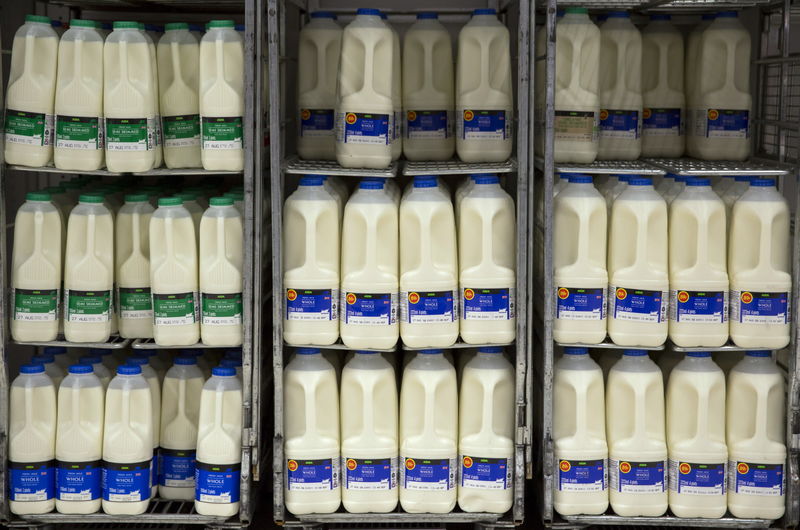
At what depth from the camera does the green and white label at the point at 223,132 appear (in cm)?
307

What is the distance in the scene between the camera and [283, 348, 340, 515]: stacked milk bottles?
3119 millimetres

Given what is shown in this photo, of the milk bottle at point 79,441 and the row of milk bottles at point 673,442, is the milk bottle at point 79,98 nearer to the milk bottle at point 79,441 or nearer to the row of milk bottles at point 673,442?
the milk bottle at point 79,441

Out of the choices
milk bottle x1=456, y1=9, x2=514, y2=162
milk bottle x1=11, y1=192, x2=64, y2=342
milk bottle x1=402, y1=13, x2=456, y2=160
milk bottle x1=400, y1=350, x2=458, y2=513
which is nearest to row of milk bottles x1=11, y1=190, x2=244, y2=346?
milk bottle x1=11, y1=192, x2=64, y2=342

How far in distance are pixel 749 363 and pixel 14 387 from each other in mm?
2531

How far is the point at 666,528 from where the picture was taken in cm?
330

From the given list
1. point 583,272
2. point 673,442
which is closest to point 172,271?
point 583,272

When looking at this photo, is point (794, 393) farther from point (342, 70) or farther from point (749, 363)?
point (342, 70)

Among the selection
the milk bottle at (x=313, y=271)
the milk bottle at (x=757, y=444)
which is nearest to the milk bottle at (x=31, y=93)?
the milk bottle at (x=313, y=271)

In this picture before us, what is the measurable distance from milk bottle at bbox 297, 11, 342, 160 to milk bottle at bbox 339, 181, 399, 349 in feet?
1.47

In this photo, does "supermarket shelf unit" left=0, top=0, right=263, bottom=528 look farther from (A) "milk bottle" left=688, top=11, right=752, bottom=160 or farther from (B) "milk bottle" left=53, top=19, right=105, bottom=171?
(A) "milk bottle" left=688, top=11, right=752, bottom=160

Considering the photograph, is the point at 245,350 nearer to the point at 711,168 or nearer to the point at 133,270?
the point at 133,270

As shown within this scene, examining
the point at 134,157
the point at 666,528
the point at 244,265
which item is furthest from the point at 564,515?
the point at 134,157

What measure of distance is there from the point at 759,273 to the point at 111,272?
7.22 ft

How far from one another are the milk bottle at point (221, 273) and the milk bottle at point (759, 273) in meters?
1.67
